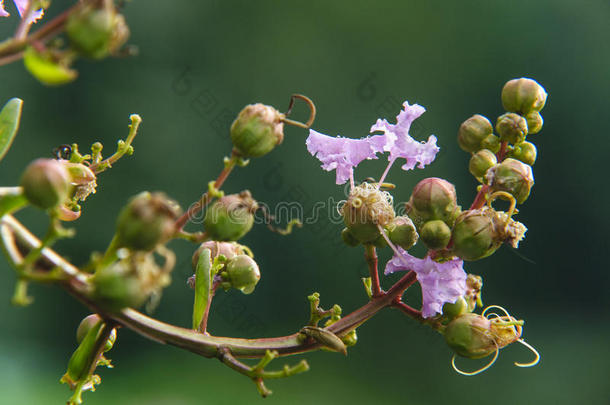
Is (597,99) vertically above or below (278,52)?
above

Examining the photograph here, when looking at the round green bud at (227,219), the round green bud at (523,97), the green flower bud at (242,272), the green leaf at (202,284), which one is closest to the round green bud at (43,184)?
the round green bud at (227,219)

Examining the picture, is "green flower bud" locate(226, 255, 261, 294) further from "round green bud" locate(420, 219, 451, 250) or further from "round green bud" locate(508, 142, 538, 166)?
"round green bud" locate(508, 142, 538, 166)

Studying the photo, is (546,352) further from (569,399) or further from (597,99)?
(597,99)

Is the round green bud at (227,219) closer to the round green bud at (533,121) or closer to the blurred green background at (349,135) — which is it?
the round green bud at (533,121)

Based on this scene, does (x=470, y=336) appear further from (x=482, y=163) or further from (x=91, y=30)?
(x=91, y=30)

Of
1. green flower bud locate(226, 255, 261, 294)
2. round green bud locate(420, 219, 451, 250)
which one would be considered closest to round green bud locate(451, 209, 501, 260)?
round green bud locate(420, 219, 451, 250)

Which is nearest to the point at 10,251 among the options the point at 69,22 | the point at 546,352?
the point at 69,22
